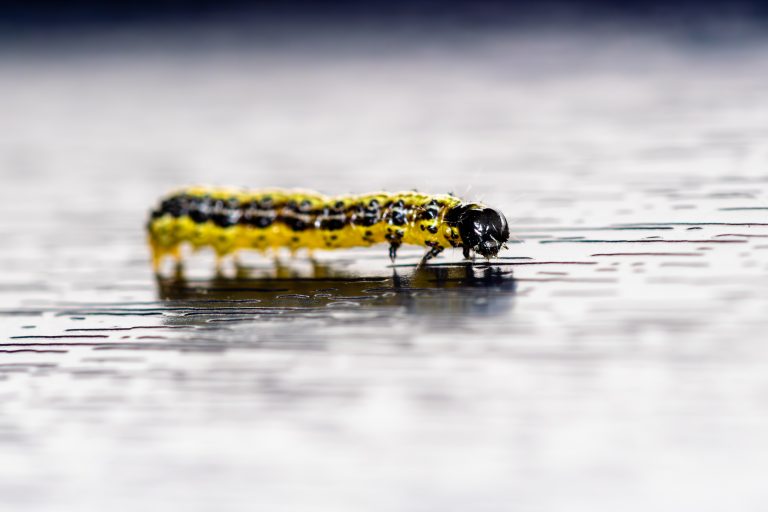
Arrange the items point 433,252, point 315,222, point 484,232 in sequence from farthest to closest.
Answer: point 315,222, point 433,252, point 484,232

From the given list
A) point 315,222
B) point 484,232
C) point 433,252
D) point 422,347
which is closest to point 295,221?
point 315,222

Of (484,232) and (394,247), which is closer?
(484,232)

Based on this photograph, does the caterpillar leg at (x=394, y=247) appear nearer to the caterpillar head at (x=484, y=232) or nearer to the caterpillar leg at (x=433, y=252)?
the caterpillar leg at (x=433, y=252)

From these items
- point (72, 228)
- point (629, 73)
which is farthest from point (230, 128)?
point (629, 73)

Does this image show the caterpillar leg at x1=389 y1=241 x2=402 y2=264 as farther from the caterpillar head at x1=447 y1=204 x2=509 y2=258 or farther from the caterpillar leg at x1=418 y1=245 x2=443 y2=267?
the caterpillar head at x1=447 y1=204 x2=509 y2=258

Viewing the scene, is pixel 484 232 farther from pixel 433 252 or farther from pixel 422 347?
pixel 422 347

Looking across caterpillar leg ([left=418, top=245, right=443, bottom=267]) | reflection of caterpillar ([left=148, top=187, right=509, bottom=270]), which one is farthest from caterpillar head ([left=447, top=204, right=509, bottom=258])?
caterpillar leg ([left=418, top=245, right=443, bottom=267])
